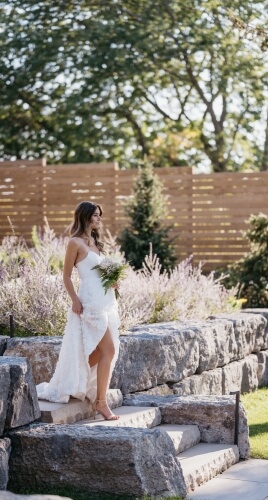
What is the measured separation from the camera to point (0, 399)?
5359 millimetres

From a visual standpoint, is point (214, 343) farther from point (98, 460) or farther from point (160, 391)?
point (98, 460)

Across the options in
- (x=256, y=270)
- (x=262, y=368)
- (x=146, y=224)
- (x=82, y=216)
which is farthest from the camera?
(x=146, y=224)

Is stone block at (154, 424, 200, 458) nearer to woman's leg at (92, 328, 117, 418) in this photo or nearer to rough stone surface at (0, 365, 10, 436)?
woman's leg at (92, 328, 117, 418)

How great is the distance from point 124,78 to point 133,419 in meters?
14.9

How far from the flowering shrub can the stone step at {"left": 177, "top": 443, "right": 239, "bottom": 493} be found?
1568 mm

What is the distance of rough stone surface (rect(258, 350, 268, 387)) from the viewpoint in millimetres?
10203

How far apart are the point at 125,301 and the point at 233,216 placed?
6271mm

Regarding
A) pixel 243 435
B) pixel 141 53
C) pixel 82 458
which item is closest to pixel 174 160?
pixel 141 53

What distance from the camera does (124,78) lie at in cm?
2064

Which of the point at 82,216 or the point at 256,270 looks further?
the point at 256,270

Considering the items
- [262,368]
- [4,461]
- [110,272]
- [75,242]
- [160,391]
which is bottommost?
[262,368]

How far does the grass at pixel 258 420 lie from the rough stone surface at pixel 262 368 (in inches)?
7.8

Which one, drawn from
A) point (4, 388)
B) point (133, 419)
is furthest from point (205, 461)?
point (4, 388)

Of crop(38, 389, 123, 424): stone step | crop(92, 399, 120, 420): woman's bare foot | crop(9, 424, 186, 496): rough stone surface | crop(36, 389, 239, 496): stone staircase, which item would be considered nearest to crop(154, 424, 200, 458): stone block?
crop(36, 389, 239, 496): stone staircase
